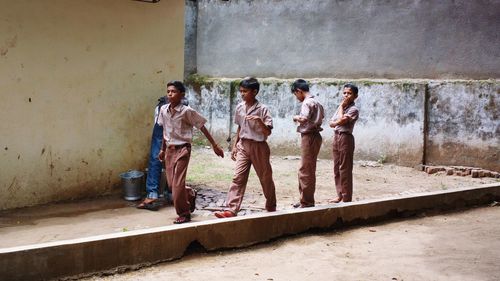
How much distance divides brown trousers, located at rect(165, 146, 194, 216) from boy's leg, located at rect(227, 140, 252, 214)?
0.55 metres

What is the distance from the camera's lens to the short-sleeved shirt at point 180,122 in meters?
5.71

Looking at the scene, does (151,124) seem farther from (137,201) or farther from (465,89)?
(465,89)

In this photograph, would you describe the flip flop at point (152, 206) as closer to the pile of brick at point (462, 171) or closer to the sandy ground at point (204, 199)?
the sandy ground at point (204, 199)

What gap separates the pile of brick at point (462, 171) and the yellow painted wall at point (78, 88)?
5684 millimetres

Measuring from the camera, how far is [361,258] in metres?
4.70

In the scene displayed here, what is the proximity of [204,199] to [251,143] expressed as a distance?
1824 mm

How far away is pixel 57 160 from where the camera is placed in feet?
21.9

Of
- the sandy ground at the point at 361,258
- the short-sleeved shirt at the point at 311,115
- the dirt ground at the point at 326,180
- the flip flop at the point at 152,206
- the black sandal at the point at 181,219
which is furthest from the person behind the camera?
the dirt ground at the point at 326,180

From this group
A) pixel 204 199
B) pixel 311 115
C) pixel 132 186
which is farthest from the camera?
pixel 204 199

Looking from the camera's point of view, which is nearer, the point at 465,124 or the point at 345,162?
the point at 345,162

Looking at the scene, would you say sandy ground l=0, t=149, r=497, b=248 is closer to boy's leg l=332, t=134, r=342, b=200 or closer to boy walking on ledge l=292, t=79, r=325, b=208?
boy's leg l=332, t=134, r=342, b=200

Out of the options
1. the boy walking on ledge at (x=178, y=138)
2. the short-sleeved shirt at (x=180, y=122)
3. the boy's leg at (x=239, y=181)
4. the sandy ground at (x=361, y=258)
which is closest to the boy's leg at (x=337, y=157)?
the sandy ground at (x=361, y=258)

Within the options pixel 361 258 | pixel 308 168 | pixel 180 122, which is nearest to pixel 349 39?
pixel 308 168

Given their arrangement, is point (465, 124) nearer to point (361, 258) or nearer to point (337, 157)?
point (337, 157)
